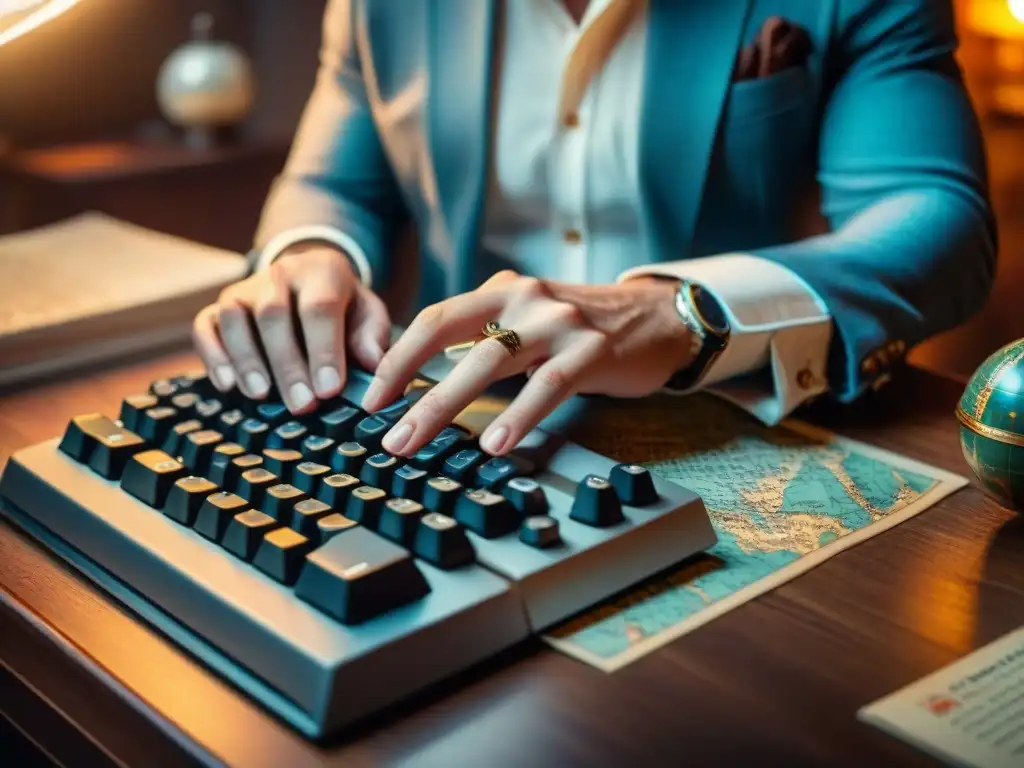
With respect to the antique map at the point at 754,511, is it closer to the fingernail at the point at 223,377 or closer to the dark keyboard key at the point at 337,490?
the dark keyboard key at the point at 337,490

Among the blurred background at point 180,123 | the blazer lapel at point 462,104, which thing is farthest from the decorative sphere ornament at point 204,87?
the blazer lapel at point 462,104

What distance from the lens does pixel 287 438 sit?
0.65 m

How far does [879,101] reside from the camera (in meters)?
1.00

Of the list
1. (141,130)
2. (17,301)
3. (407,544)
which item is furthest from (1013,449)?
(141,130)

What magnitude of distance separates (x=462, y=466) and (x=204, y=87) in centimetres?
160

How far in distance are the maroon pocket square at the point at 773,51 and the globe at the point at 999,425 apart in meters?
0.48

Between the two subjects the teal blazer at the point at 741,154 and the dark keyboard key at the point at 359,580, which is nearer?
the dark keyboard key at the point at 359,580

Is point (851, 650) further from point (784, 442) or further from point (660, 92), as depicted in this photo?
point (660, 92)

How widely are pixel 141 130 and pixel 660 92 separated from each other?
1469 millimetres

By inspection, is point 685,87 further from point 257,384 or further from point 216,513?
point 216,513

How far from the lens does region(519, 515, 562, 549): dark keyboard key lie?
1.79ft

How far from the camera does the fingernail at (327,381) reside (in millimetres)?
731

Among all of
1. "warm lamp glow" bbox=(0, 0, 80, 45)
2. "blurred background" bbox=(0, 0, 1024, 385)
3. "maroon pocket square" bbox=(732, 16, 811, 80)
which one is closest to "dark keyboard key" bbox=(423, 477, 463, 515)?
"warm lamp glow" bbox=(0, 0, 80, 45)

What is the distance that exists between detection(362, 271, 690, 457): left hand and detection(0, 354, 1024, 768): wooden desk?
177 mm
